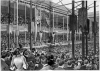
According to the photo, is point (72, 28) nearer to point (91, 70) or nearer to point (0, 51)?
point (91, 70)

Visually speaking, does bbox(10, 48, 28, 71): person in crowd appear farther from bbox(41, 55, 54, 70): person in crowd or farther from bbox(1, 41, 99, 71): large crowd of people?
bbox(41, 55, 54, 70): person in crowd

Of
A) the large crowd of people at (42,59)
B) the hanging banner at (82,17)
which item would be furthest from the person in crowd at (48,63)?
the hanging banner at (82,17)

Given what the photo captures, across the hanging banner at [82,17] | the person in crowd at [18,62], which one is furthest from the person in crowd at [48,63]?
the hanging banner at [82,17]

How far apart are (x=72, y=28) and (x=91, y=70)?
3.12 feet

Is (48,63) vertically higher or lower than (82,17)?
lower

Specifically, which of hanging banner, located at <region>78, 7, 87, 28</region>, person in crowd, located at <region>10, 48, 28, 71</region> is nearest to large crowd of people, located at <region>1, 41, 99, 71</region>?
person in crowd, located at <region>10, 48, 28, 71</region>

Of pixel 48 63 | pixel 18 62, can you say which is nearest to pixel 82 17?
pixel 48 63

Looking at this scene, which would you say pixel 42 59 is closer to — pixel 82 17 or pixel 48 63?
pixel 48 63

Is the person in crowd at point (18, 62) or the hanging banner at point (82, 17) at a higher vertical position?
the hanging banner at point (82, 17)

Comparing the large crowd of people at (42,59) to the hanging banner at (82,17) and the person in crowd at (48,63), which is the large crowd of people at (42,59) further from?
the hanging banner at (82,17)

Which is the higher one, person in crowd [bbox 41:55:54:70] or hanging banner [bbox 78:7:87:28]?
hanging banner [bbox 78:7:87:28]

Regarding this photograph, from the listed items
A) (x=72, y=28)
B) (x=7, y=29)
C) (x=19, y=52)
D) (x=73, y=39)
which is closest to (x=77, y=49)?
(x=73, y=39)

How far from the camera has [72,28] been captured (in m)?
3.29

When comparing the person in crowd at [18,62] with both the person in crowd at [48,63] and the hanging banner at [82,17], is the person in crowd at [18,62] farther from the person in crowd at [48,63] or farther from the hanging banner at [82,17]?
the hanging banner at [82,17]
